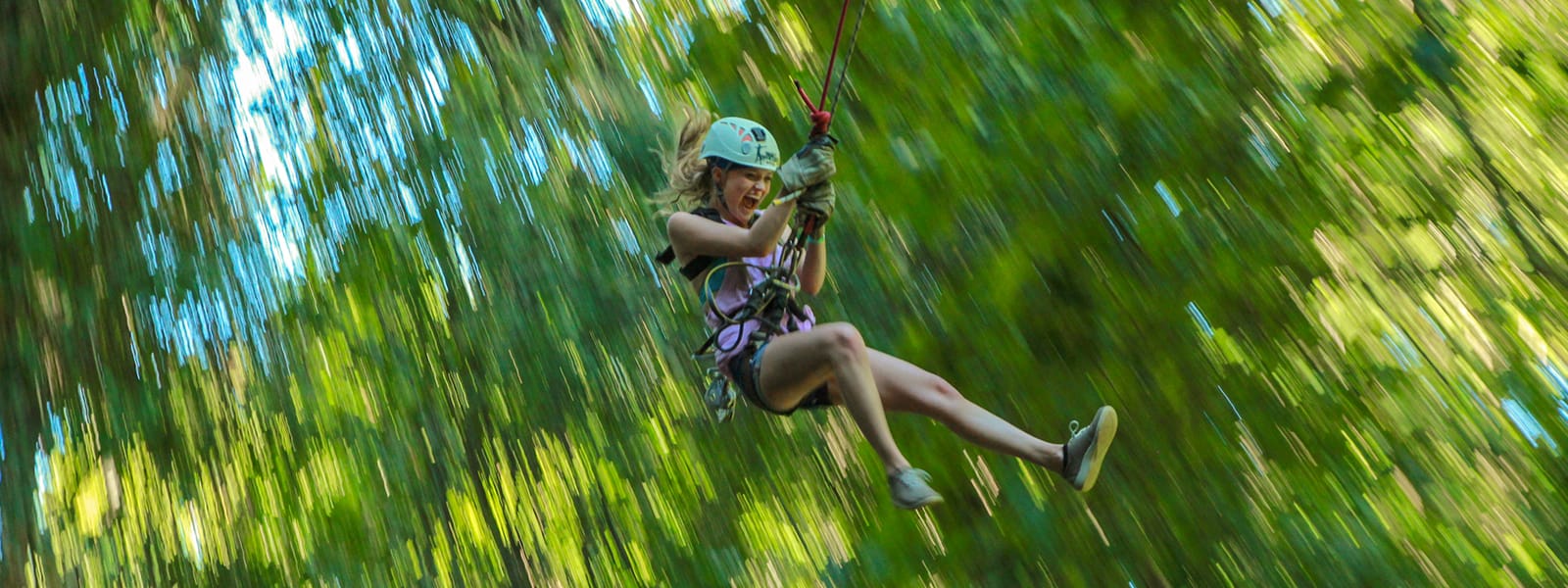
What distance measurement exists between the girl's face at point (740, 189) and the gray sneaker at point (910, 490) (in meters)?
0.64

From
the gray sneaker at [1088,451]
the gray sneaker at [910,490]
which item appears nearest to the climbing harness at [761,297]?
the gray sneaker at [910,490]

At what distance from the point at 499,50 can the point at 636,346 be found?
5.36 ft

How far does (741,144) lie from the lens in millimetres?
2982

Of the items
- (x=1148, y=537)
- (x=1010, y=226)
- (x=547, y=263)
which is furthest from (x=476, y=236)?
(x=1148, y=537)

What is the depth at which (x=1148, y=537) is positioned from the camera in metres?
4.52

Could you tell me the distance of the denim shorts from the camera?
9.84 feet

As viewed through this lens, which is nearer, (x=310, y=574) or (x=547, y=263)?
(x=547, y=263)

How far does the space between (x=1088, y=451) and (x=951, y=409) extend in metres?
0.28

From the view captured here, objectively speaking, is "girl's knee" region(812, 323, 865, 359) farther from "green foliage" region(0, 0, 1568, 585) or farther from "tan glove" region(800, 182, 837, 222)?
"green foliage" region(0, 0, 1568, 585)

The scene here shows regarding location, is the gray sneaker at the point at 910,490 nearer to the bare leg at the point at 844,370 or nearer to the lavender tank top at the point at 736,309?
the bare leg at the point at 844,370

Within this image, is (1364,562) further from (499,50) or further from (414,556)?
(414,556)

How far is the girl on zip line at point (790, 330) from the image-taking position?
2.75 metres

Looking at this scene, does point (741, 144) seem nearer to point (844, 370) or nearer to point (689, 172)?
point (689, 172)

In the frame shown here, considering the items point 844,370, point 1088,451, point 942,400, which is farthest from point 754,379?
point 1088,451
